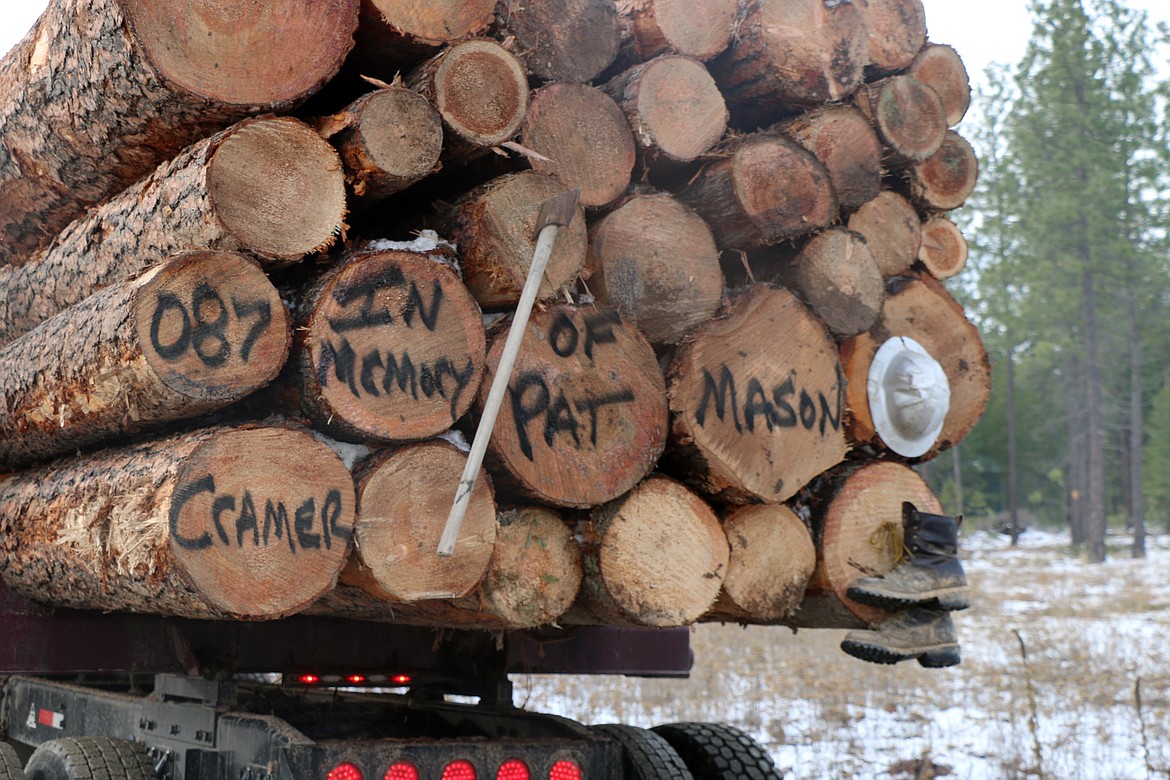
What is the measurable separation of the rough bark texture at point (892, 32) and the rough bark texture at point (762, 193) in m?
0.55

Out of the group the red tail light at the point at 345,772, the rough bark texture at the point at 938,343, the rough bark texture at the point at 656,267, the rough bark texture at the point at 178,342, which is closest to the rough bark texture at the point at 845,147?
the rough bark texture at the point at 938,343

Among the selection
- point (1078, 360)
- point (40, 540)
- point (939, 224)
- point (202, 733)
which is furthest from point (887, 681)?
point (1078, 360)

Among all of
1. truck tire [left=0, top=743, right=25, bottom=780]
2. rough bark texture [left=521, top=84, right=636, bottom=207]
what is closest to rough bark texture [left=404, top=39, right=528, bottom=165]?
rough bark texture [left=521, top=84, right=636, bottom=207]

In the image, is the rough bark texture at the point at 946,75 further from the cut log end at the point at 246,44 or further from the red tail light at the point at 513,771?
the red tail light at the point at 513,771

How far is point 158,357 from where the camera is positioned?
2.33 m

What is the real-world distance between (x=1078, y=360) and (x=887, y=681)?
75.2 ft

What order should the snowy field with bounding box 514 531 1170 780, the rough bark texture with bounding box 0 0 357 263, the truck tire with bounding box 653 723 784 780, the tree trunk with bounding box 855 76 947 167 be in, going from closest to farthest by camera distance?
the rough bark texture with bounding box 0 0 357 263 < the tree trunk with bounding box 855 76 947 167 < the truck tire with bounding box 653 723 784 780 < the snowy field with bounding box 514 531 1170 780

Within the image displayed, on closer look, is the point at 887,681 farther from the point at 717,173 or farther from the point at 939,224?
the point at 717,173

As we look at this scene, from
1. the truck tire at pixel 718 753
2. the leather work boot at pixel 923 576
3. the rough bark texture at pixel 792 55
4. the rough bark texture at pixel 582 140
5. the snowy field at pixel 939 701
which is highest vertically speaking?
the rough bark texture at pixel 792 55

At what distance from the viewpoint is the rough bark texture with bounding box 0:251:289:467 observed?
234 cm

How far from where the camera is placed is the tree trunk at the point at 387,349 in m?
2.48

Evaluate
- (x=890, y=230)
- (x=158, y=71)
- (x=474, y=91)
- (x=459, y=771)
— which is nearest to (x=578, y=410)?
(x=474, y=91)

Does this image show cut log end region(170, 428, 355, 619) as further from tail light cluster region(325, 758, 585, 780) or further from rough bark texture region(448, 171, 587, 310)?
tail light cluster region(325, 758, 585, 780)

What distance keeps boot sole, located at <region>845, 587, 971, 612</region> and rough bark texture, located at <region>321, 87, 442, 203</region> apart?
68.2 inches
